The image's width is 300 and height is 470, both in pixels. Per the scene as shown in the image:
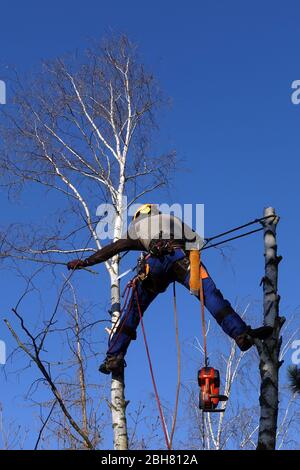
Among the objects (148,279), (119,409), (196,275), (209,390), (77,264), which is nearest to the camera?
(209,390)

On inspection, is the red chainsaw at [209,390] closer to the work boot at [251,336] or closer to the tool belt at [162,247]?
the work boot at [251,336]

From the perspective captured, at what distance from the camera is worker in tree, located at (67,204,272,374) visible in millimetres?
7113

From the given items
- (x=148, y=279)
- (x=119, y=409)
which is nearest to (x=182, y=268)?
(x=148, y=279)

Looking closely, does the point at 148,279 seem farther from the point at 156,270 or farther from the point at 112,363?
the point at 112,363

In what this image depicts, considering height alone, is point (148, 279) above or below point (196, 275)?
above

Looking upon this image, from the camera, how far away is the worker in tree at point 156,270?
7113 mm

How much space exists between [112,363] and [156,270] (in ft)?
3.66

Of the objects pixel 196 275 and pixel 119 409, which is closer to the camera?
pixel 196 275

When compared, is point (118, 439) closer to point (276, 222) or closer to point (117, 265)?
point (117, 265)

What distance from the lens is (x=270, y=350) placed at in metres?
6.71

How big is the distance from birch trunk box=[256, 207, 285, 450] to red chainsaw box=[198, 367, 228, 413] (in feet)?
1.13

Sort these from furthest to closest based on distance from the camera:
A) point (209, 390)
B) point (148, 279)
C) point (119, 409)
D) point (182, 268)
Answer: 1. point (119, 409)
2. point (148, 279)
3. point (182, 268)
4. point (209, 390)

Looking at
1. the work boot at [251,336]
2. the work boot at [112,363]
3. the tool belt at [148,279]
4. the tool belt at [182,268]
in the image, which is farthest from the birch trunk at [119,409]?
the work boot at [251,336]
